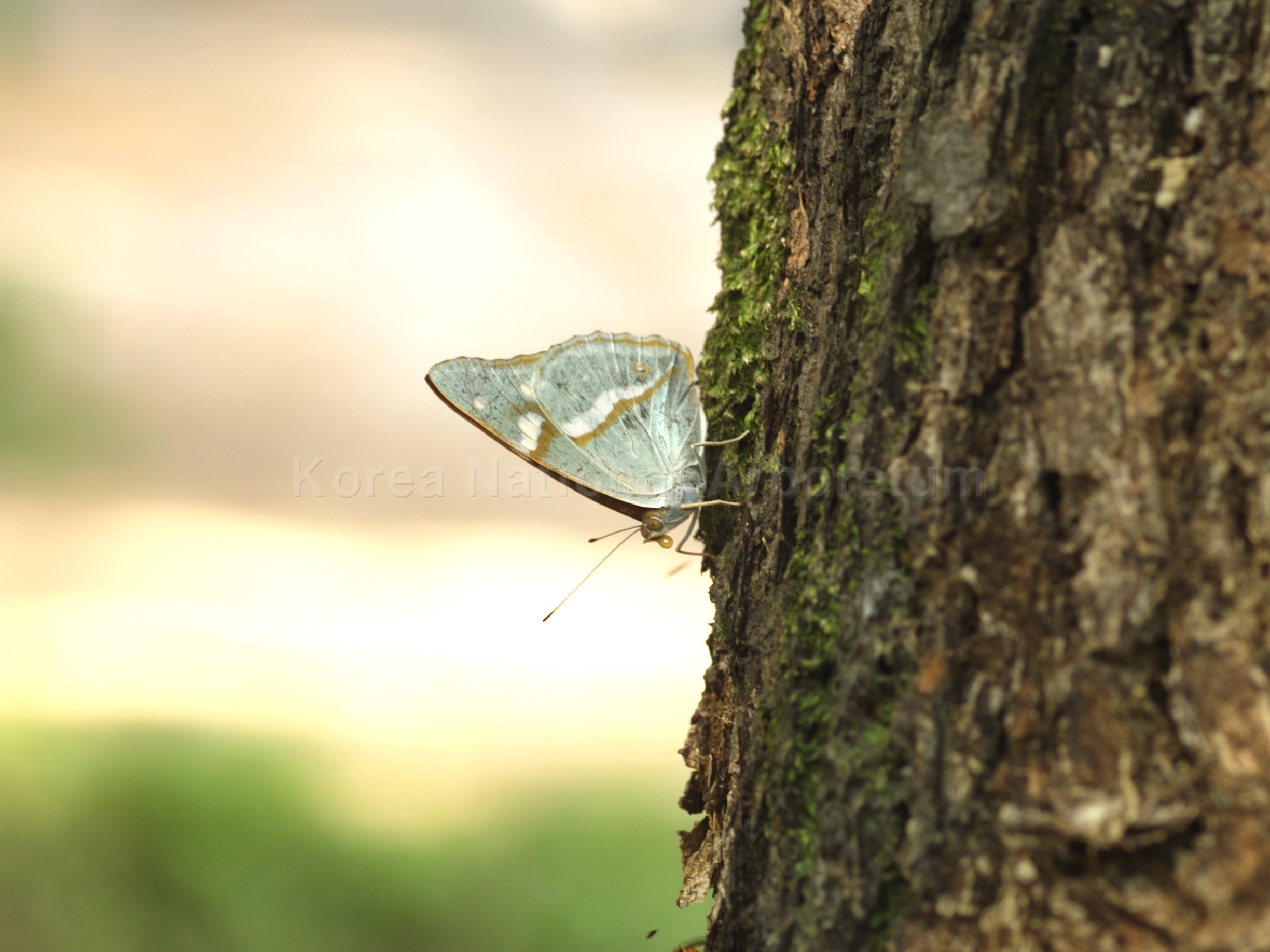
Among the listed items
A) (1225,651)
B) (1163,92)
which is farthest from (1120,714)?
(1163,92)

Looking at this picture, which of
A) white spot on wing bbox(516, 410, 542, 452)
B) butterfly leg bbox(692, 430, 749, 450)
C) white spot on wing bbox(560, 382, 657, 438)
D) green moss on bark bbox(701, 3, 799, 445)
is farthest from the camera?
→ white spot on wing bbox(560, 382, 657, 438)

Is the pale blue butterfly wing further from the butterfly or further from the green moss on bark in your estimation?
the green moss on bark

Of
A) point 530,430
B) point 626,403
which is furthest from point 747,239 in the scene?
point 530,430

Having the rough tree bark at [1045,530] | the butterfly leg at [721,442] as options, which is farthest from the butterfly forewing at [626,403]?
the rough tree bark at [1045,530]

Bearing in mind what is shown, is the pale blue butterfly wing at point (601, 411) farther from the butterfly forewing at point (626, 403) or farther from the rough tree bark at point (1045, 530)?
Answer: the rough tree bark at point (1045, 530)

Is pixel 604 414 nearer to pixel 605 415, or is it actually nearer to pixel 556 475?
pixel 605 415

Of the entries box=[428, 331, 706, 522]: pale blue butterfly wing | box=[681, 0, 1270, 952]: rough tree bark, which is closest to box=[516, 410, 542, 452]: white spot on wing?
box=[428, 331, 706, 522]: pale blue butterfly wing

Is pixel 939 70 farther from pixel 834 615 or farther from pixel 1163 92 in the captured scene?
pixel 834 615
